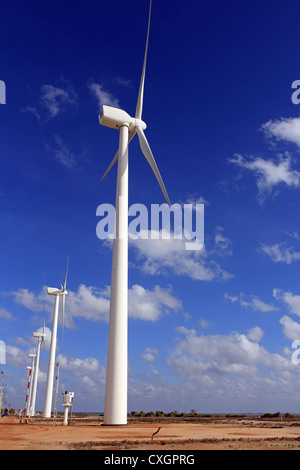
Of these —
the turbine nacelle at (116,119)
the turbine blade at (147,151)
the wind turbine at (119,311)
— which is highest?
the turbine nacelle at (116,119)

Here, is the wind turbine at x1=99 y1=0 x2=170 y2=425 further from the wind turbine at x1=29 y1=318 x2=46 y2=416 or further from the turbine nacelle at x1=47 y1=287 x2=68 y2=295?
→ the wind turbine at x1=29 y1=318 x2=46 y2=416

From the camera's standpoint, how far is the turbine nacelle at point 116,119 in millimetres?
43656

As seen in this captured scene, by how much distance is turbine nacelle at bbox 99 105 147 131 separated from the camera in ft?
143

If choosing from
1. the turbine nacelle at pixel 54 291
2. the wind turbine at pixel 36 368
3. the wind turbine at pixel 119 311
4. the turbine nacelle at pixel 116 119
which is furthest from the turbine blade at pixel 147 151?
the wind turbine at pixel 36 368

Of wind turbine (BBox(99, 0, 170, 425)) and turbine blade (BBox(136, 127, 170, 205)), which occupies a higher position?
turbine blade (BBox(136, 127, 170, 205))

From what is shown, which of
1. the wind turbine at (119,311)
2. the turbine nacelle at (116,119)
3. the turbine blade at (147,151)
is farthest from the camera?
the turbine blade at (147,151)

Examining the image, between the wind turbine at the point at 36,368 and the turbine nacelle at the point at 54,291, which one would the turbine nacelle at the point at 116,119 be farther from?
the wind turbine at the point at 36,368

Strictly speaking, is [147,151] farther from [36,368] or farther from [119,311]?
[36,368]

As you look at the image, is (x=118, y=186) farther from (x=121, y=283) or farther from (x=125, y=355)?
(x=125, y=355)

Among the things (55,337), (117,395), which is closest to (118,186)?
(117,395)

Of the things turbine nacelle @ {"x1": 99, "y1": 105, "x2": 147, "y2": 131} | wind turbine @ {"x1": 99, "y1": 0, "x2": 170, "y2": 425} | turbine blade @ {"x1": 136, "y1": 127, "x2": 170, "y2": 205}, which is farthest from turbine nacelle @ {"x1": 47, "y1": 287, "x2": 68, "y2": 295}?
wind turbine @ {"x1": 99, "y1": 0, "x2": 170, "y2": 425}

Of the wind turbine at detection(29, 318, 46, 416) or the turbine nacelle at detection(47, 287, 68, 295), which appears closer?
the turbine nacelle at detection(47, 287, 68, 295)

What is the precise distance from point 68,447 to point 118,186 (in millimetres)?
24960

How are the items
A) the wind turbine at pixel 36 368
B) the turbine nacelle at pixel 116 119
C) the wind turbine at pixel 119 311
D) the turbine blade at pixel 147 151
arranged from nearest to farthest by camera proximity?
the wind turbine at pixel 119 311 < the turbine nacelle at pixel 116 119 < the turbine blade at pixel 147 151 < the wind turbine at pixel 36 368
